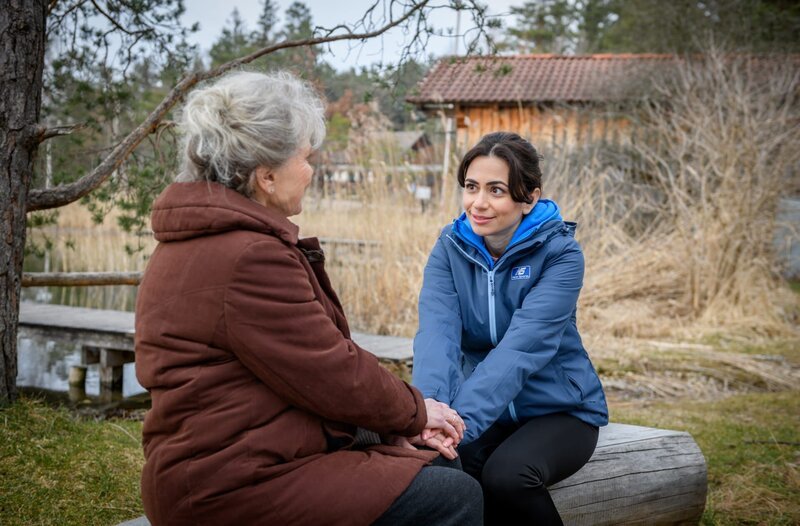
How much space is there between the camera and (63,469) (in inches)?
125

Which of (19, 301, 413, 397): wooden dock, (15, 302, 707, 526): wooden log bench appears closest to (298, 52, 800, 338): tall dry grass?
(19, 301, 413, 397): wooden dock

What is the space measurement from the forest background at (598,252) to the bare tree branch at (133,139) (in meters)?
0.20

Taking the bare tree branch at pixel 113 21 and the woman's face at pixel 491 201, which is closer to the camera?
the woman's face at pixel 491 201

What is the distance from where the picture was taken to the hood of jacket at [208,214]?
1680 mm

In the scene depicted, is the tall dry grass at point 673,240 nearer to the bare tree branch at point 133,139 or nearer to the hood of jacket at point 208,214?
the bare tree branch at point 133,139

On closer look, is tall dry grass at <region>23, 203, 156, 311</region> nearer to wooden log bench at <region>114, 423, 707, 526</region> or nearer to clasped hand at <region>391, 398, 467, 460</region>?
wooden log bench at <region>114, 423, 707, 526</region>

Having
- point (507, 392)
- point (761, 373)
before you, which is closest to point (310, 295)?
point (507, 392)

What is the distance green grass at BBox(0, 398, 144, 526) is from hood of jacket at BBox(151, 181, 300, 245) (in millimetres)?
1638

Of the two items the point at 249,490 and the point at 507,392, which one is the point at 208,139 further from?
the point at 507,392

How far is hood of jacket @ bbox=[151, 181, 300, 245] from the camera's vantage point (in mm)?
1680

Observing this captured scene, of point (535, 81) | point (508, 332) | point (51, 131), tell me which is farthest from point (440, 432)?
point (535, 81)

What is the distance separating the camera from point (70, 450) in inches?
133

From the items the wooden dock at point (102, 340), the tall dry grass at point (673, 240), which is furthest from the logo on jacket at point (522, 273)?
the tall dry grass at point (673, 240)

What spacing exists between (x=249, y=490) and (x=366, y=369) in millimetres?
380
